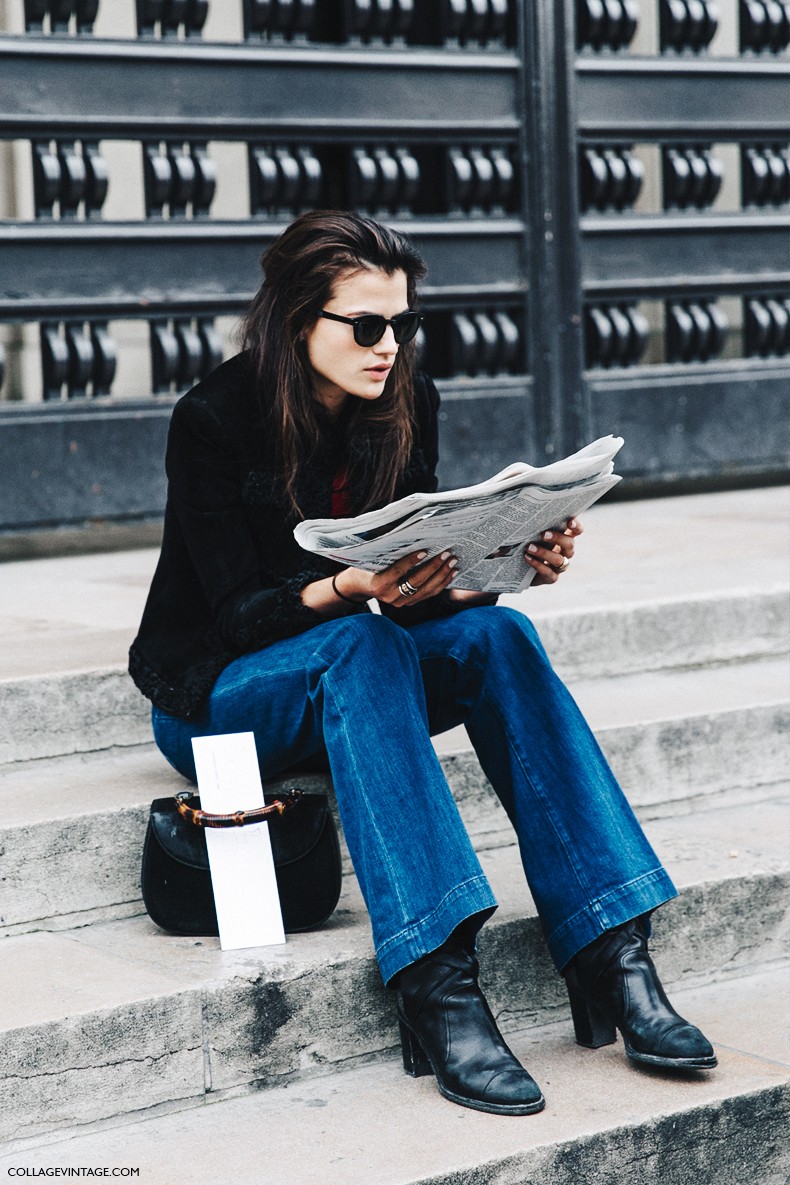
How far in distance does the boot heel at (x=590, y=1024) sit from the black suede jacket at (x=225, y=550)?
2.30 feet

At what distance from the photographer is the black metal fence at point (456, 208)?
5.04 metres

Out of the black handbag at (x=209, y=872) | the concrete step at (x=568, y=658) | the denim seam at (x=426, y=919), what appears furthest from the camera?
the concrete step at (x=568, y=658)

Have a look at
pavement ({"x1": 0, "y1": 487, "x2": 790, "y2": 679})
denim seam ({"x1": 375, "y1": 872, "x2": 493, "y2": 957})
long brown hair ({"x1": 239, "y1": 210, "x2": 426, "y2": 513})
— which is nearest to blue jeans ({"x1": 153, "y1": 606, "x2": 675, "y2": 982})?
denim seam ({"x1": 375, "y1": 872, "x2": 493, "y2": 957})

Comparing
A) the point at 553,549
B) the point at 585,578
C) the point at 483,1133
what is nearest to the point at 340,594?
the point at 553,549

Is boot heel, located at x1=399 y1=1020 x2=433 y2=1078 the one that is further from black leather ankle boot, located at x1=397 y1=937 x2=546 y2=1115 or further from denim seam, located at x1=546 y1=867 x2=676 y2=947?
denim seam, located at x1=546 y1=867 x2=676 y2=947

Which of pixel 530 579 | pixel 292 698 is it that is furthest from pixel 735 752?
pixel 292 698

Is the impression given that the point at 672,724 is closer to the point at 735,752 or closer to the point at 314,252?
the point at 735,752

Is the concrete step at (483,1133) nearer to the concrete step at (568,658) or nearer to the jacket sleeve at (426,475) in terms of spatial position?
the jacket sleeve at (426,475)

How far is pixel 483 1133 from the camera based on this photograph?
2.27 meters

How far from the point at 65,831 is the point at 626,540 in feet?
9.42

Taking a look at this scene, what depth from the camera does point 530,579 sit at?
2.75 meters

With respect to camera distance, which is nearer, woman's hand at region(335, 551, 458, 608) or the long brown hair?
woman's hand at region(335, 551, 458, 608)

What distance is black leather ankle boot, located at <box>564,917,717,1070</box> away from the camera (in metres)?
2.45

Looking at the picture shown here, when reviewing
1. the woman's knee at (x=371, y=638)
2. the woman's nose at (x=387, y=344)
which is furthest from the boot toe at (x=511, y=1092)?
the woman's nose at (x=387, y=344)
